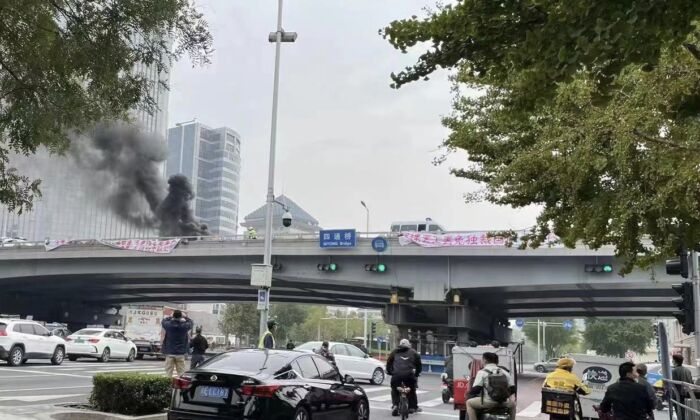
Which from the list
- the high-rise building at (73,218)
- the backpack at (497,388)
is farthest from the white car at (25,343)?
the backpack at (497,388)

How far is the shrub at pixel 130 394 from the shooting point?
32.3ft

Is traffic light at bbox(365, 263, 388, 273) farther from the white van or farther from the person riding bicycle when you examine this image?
the person riding bicycle

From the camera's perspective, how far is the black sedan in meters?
7.66

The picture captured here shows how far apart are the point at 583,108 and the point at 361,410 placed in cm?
594

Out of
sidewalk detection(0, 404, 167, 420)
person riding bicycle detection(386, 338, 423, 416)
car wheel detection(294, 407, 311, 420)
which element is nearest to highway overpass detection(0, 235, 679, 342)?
person riding bicycle detection(386, 338, 423, 416)

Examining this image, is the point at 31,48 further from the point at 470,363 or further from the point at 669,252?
the point at 669,252

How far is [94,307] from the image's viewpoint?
204 feet

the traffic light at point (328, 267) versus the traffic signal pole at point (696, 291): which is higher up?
the traffic light at point (328, 267)

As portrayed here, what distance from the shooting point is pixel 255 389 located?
7.68 meters

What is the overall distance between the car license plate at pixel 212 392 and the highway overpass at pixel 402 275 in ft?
73.1

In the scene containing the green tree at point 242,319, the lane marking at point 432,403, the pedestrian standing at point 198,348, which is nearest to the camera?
the pedestrian standing at point 198,348

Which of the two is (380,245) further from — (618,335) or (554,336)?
(554,336)

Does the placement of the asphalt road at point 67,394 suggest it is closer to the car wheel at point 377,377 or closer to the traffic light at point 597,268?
the car wheel at point 377,377

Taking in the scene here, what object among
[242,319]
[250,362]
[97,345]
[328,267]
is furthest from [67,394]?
[242,319]
